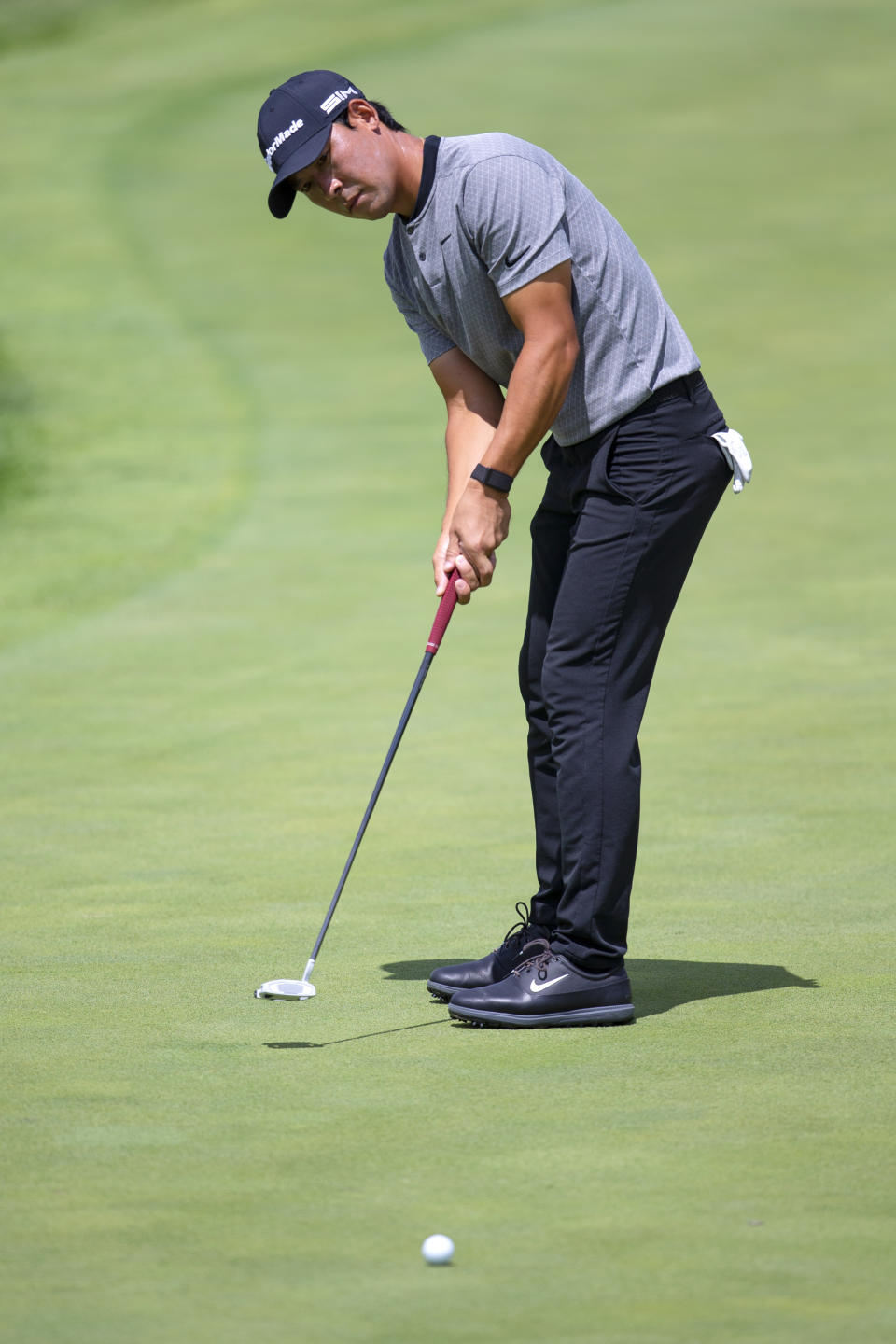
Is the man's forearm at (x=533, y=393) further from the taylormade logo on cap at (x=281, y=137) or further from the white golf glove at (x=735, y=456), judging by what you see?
the taylormade logo on cap at (x=281, y=137)

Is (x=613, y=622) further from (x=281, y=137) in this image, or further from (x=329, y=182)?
(x=281, y=137)

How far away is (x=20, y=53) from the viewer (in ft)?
71.2

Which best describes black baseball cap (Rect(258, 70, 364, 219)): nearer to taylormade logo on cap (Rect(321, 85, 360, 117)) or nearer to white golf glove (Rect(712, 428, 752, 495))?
taylormade logo on cap (Rect(321, 85, 360, 117))

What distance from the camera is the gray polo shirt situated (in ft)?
11.9

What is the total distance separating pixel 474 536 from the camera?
12.6 ft

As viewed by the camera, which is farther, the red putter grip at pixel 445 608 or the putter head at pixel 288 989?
the red putter grip at pixel 445 608

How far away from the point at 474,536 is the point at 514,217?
62 cm

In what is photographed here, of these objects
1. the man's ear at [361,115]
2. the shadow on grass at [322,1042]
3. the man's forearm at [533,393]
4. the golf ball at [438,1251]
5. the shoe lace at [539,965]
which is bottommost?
the golf ball at [438,1251]

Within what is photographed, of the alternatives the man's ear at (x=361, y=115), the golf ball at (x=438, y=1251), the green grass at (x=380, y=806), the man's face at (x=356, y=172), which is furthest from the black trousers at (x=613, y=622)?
the golf ball at (x=438, y=1251)

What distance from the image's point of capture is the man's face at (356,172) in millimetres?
3691

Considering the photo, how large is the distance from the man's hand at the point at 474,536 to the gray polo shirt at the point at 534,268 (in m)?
0.20

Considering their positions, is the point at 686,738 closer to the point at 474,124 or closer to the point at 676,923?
the point at 676,923

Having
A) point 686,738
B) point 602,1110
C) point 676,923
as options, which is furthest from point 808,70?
point 602,1110

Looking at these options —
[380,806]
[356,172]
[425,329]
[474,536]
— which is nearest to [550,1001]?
[474,536]
